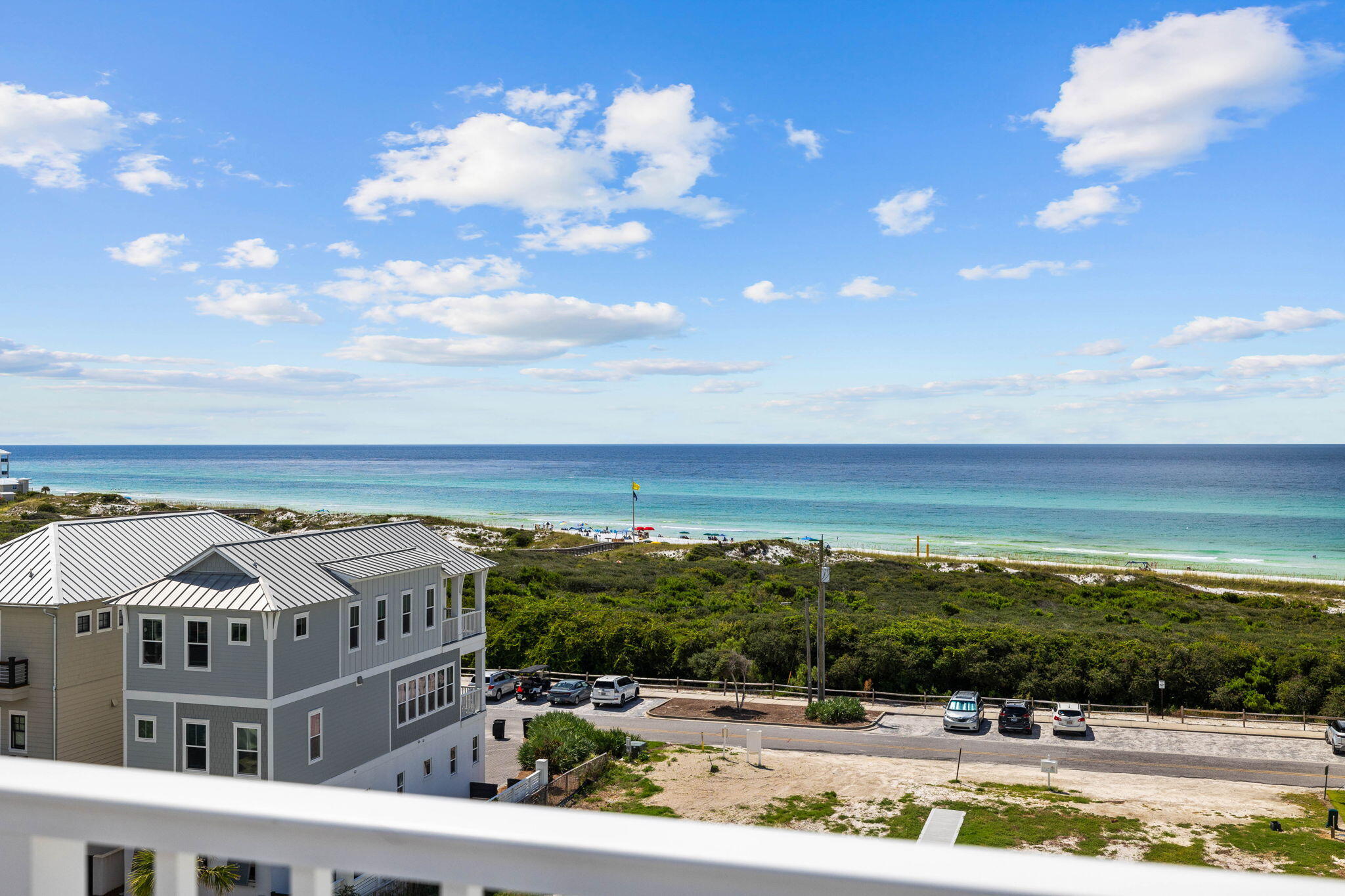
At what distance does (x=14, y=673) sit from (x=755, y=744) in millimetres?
19625

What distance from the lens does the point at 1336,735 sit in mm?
31234

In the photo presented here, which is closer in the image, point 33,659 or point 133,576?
point 33,659

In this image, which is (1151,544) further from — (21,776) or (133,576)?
(21,776)

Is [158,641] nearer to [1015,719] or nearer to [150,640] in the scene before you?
[150,640]

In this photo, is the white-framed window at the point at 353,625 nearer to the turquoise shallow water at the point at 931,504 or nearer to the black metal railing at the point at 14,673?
the black metal railing at the point at 14,673

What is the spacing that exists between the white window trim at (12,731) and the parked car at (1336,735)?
1543 inches

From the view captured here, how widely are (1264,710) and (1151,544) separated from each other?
66.9m

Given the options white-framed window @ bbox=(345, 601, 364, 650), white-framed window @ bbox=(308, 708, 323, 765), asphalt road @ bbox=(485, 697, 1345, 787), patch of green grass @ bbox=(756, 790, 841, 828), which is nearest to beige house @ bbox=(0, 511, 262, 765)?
white-framed window @ bbox=(345, 601, 364, 650)

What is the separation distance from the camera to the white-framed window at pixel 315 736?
19.0 metres

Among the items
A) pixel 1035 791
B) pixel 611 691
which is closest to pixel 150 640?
pixel 611 691

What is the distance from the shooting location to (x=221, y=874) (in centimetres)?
1408

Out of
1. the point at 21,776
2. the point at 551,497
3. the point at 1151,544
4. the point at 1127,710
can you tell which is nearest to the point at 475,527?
the point at 551,497

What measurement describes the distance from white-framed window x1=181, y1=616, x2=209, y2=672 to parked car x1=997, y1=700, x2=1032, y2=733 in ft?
90.7

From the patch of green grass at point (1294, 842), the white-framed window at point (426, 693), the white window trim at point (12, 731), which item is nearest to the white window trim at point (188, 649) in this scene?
the white window trim at point (12, 731)
